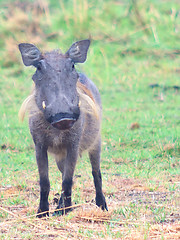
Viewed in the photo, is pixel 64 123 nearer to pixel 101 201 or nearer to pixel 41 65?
pixel 41 65

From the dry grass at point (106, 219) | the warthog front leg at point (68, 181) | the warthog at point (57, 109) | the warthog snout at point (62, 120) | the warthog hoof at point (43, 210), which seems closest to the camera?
the dry grass at point (106, 219)

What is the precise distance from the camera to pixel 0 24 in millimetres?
10766

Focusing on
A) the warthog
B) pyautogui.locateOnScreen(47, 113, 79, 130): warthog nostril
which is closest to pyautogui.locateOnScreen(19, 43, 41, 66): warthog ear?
the warthog

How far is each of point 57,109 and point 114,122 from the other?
3.77 meters

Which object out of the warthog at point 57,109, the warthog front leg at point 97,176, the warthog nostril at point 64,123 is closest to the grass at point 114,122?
the warthog front leg at point 97,176

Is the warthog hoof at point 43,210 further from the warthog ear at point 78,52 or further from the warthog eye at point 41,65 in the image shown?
the warthog ear at point 78,52

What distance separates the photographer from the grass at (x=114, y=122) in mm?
3387

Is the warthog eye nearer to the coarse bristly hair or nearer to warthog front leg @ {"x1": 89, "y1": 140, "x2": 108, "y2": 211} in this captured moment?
the coarse bristly hair

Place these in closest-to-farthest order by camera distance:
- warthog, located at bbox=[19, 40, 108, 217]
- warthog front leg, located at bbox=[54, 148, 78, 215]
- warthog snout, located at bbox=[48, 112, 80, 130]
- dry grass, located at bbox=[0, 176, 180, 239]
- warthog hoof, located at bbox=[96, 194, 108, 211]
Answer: dry grass, located at bbox=[0, 176, 180, 239] → warthog snout, located at bbox=[48, 112, 80, 130] → warthog, located at bbox=[19, 40, 108, 217] → warthog front leg, located at bbox=[54, 148, 78, 215] → warthog hoof, located at bbox=[96, 194, 108, 211]

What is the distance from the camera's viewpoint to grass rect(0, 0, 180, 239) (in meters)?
3.39

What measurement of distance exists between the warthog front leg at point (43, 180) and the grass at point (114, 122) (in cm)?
12

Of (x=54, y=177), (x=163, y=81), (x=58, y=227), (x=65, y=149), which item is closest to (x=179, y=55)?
(x=163, y=81)

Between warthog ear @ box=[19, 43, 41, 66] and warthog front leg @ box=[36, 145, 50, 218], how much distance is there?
0.65 m

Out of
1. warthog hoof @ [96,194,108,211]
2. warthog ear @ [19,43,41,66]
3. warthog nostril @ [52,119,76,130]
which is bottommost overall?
Answer: warthog hoof @ [96,194,108,211]
